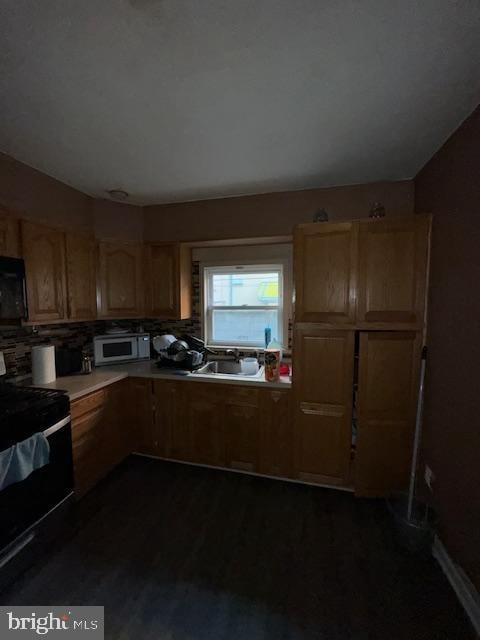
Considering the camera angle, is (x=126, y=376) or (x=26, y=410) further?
(x=126, y=376)

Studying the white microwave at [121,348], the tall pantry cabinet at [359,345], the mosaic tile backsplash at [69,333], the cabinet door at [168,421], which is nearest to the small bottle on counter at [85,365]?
the white microwave at [121,348]

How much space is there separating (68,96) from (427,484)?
2.96 m

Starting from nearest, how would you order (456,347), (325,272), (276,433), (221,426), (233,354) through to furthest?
(456,347), (325,272), (276,433), (221,426), (233,354)

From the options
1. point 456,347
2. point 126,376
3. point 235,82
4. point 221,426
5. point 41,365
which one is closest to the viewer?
point 235,82

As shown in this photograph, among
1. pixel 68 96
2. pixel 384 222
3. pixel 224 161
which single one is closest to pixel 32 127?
pixel 68 96

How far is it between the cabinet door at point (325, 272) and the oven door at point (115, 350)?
1.71 metres

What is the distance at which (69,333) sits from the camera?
2588mm

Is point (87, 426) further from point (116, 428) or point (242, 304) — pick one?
point (242, 304)

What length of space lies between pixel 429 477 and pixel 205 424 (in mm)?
1617

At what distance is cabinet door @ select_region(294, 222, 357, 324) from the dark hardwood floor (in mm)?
1372

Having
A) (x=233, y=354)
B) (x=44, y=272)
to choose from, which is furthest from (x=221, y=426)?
(x=44, y=272)

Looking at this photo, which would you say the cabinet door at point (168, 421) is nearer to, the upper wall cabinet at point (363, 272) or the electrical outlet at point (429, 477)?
the upper wall cabinet at point (363, 272)

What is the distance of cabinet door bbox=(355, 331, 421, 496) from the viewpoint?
74.5 inches

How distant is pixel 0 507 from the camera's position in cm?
142
